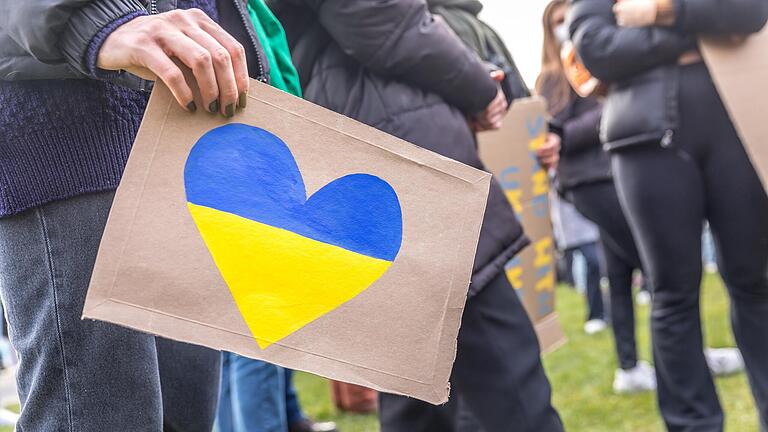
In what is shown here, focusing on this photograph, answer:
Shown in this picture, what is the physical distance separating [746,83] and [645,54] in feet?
0.82

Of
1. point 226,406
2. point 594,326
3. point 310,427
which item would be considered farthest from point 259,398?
point 594,326

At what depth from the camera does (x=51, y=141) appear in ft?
3.46

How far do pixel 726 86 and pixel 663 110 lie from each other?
164mm

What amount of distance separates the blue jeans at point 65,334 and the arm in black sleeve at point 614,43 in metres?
1.44

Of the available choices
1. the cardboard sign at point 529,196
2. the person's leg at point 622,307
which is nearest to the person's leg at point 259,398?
the cardboard sign at point 529,196

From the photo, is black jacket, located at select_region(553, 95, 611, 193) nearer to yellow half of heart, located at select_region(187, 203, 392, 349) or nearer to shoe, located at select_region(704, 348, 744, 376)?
shoe, located at select_region(704, 348, 744, 376)

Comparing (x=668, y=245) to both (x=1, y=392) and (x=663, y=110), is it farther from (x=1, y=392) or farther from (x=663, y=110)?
(x=1, y=392)

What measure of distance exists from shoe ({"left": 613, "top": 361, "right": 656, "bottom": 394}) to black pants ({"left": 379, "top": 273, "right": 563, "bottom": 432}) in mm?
1743

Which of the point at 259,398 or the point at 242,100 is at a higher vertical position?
the point at 242,100

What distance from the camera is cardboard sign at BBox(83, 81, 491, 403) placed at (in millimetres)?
957

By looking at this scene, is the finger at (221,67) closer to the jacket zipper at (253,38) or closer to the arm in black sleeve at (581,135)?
the jacket zipper at (253,38)

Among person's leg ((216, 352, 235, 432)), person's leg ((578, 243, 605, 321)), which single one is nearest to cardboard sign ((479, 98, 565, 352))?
person's leg ((216, 352, 235, 432))

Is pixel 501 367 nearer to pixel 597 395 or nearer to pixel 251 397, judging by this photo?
pixel 251 397

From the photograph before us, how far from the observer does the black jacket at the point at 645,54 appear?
6.51ft
